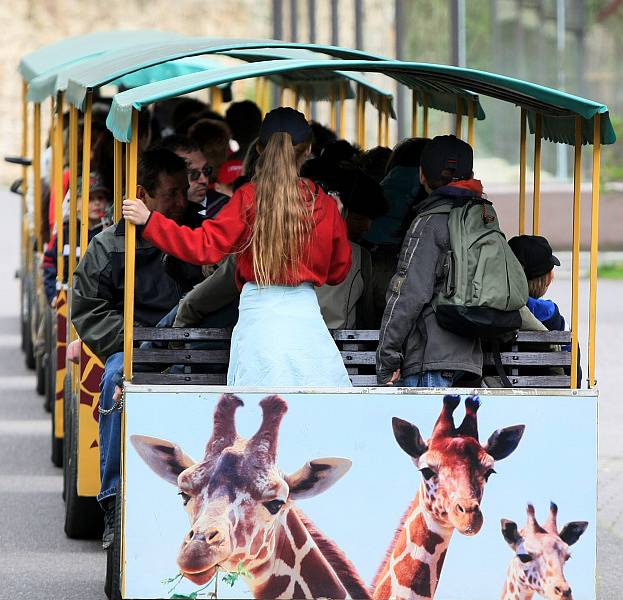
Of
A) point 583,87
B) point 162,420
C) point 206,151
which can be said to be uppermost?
point 583,87

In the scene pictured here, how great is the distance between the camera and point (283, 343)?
5.42 metres

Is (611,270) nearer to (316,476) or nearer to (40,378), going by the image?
(40,378)

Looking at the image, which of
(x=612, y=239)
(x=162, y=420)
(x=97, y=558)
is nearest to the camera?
(x=162, y=420)

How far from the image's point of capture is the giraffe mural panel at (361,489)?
5223 mm

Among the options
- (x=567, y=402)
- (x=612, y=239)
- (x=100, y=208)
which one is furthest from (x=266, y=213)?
(x=612, y=239)

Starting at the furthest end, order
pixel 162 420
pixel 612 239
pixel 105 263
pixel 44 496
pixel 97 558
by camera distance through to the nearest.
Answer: pixel 612 239, pixel 44 496, pixel 97 558, pixel 105 263, pixel 162 420

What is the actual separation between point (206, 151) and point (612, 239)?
51.1ft

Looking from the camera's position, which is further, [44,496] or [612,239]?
[612,239]

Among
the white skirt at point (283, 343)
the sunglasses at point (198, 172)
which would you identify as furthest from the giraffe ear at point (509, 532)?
the sunglasses at point (198, 172)

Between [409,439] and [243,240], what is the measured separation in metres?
0.88

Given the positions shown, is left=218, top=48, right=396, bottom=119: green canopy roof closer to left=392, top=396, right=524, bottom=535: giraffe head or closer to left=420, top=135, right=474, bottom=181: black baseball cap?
left=420, top=135, right=474, bottom=181: black baseball cap

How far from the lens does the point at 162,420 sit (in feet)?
17.1

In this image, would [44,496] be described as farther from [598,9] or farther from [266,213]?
[598,9]

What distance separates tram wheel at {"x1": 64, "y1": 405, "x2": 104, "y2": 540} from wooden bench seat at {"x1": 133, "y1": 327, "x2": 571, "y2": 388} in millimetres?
1648
